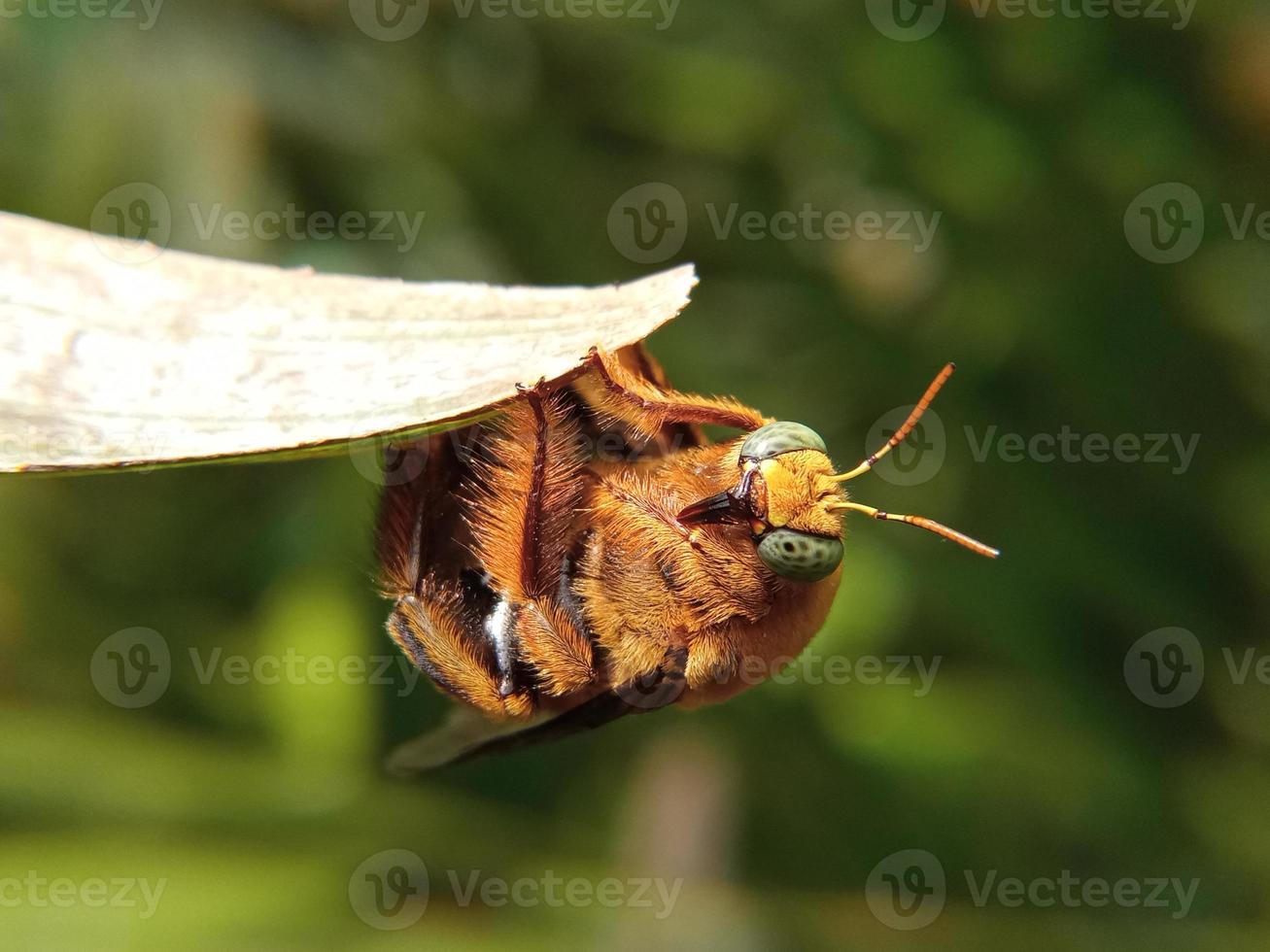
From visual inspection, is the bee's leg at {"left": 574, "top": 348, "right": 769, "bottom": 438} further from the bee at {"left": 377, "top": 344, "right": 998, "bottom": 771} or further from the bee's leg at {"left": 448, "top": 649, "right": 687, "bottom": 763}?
the bee's leg at {"left": 448, "top": 649, "right": 687, "bottom": 763}

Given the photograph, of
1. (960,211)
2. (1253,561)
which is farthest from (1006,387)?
(1253,561)

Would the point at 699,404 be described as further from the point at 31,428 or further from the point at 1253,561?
the point at 1253,561

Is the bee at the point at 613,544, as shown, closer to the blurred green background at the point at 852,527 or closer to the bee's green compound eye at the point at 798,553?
the bee's green compound eye at the point at 798,553

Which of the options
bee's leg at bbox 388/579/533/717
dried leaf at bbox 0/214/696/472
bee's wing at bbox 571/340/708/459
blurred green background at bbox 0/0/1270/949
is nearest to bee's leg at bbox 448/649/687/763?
bee's leg at bbox 388/579/533/717

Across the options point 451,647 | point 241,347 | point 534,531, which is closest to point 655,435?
point 534,531

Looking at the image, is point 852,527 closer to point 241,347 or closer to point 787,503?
→ point 787,503

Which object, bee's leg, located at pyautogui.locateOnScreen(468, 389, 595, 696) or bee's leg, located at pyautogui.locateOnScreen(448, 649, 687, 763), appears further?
bee's leg, located at pyautogui.locateOnScreen(448, 649, 687, 763)

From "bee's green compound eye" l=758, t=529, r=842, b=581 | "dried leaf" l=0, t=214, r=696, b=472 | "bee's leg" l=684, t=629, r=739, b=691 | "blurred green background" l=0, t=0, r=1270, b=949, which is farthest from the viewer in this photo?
"blurred green background" l=0, t=0, r=1270, b=949
